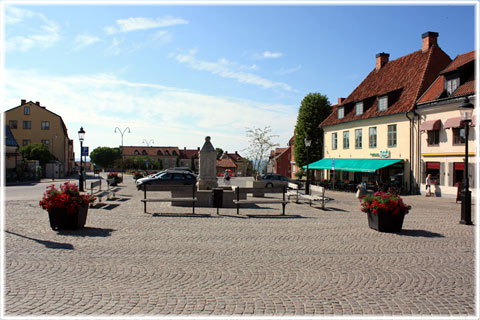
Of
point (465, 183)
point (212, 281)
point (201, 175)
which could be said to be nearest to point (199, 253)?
point (212, 281)

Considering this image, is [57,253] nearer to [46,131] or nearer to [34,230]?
[34,230]

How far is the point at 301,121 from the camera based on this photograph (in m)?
53.1

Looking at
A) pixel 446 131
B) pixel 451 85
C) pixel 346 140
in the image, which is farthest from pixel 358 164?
pixel 451 85

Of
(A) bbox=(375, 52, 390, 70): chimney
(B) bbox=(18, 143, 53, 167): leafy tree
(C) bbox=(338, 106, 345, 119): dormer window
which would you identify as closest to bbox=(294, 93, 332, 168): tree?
(C) bbox=(338, 106, 345, 119): dormer window

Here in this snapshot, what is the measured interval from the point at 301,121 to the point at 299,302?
48.6 meters

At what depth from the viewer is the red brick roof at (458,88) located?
25278mm

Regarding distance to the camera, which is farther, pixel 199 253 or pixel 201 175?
pixel 201 175

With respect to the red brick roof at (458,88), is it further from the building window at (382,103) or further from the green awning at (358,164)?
the green awning at (358,164)

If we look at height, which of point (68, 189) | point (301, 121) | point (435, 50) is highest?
point (435, 50)

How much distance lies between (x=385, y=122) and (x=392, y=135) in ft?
4.54

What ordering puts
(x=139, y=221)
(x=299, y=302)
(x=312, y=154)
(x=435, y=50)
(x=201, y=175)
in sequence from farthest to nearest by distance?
(x=312, y=154) → (x=435, y=50) → (x=201, y=175) → (x=139, y=221) → (x=299, y=302)

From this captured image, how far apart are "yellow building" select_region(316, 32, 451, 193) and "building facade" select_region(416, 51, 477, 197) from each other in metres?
0.98

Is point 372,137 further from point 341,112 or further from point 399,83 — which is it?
point 341,112

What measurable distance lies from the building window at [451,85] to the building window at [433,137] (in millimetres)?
2727
